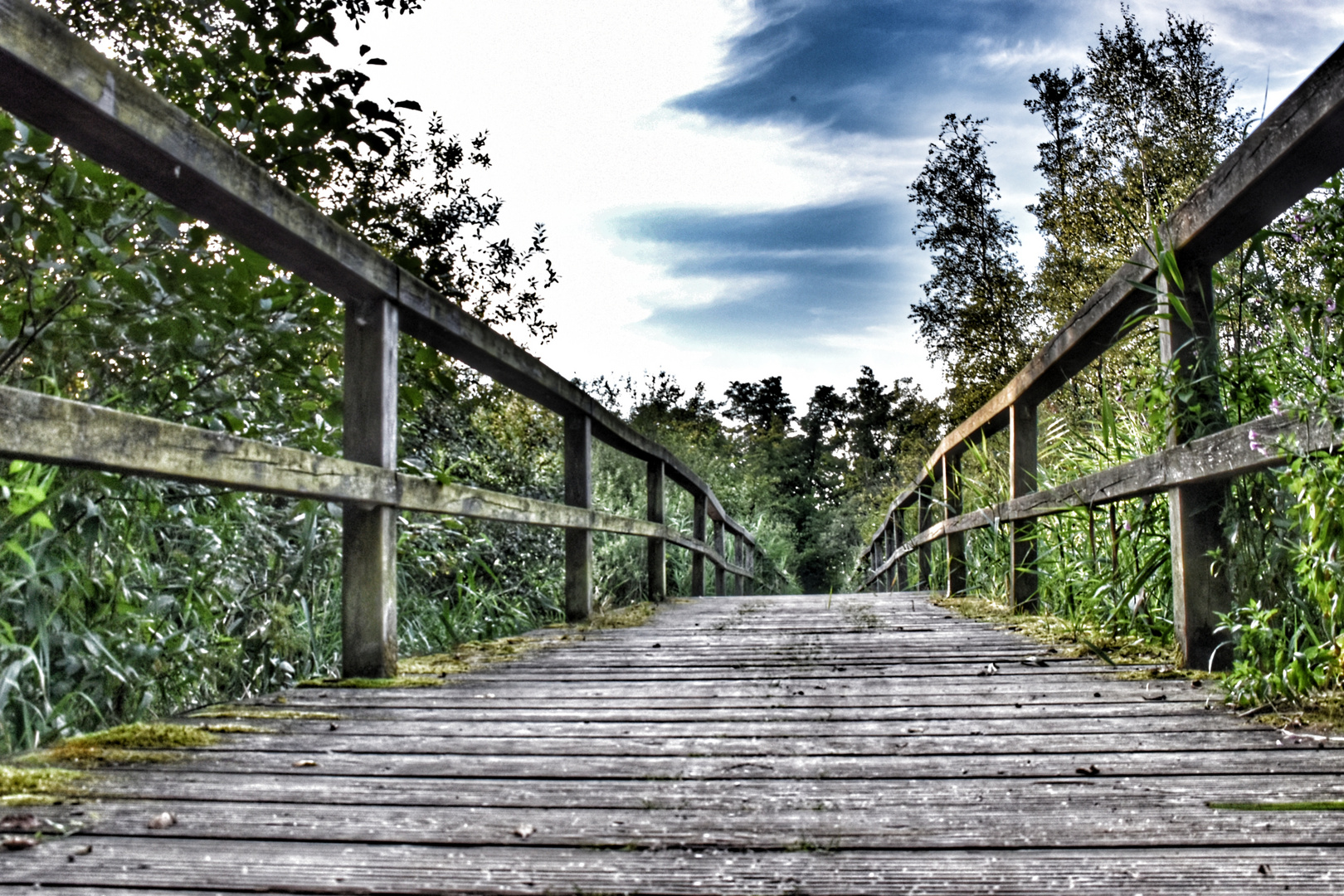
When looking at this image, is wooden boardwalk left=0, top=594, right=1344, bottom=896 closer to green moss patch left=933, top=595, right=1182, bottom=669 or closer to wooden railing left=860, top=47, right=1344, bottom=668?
green moss patch left=933, top=595, right=1182, bottom=669

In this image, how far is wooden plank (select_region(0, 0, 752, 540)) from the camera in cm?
125

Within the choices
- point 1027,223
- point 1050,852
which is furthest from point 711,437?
point 1050,852

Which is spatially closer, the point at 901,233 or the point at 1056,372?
the point at 1056,372

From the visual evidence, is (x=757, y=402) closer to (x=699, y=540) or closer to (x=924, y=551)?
(x=924, y=551)

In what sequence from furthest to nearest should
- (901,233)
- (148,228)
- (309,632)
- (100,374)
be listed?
(901,233) < (309,632) < (100,374) < (148,228)

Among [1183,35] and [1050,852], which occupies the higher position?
[1183,35]

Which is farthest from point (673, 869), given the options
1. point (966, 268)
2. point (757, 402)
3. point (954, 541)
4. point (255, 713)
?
point (757, 402)

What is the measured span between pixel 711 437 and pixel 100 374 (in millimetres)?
16399

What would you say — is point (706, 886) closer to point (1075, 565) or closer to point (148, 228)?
point (148, 228)

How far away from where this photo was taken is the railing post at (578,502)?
404 centimetres

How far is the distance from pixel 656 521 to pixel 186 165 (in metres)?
4.05

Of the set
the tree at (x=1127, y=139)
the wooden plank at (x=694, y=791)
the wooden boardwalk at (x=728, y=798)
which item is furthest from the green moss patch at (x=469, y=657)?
the tree at (x=1127, y=139)


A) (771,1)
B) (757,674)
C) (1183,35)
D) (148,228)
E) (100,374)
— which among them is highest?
(771,1)

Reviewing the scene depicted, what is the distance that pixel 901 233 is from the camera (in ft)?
77.2
